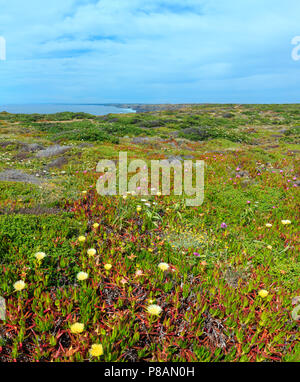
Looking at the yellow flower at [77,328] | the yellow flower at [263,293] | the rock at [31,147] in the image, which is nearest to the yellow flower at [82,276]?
the yellow flower at [77,328]

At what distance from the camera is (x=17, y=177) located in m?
9.02

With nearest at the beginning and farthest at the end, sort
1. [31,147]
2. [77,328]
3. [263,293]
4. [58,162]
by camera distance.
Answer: [77,328] → [263,293] → [58,162] → [31,147]

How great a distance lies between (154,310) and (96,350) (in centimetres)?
83

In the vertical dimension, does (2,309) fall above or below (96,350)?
above

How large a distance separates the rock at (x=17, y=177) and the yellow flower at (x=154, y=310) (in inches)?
268

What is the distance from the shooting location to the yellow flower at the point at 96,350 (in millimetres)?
2345

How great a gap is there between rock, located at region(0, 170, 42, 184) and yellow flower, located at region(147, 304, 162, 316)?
680 cm

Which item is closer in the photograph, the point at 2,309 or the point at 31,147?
the point at 2,309

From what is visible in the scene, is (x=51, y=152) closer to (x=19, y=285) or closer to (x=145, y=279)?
(x=19, y=285)

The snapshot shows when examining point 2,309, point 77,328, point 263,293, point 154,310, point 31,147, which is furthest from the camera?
point 31,147

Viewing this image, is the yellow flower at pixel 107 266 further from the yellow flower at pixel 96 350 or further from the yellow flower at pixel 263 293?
the yellow flower at pixel 263 293

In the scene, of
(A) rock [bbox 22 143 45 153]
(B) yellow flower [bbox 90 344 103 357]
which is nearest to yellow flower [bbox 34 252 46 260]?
(B) yellow flower [bbox 90 344 103 357]

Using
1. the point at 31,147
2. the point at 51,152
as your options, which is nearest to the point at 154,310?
the point at 51,152
